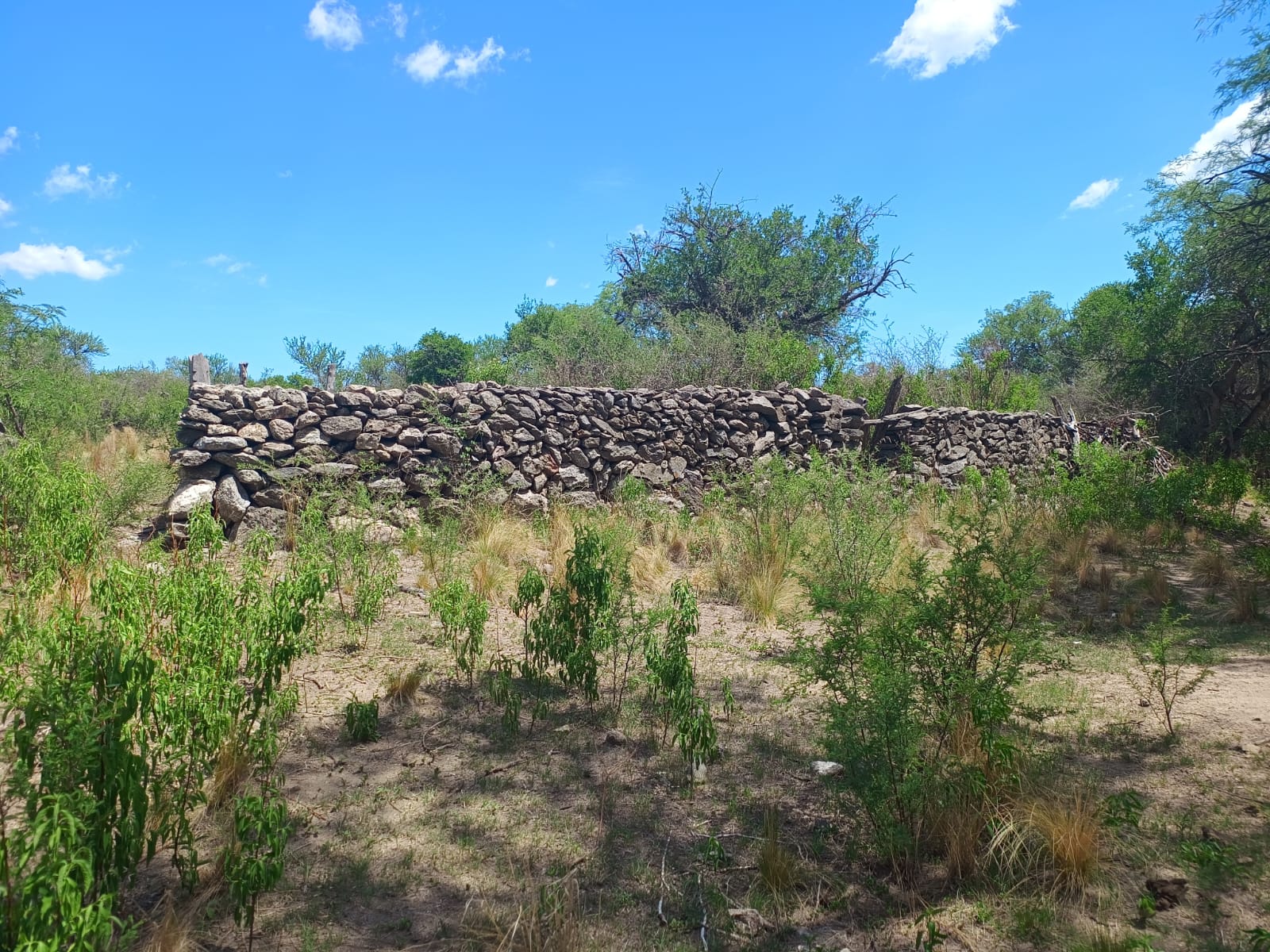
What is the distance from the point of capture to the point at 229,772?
3.40 m

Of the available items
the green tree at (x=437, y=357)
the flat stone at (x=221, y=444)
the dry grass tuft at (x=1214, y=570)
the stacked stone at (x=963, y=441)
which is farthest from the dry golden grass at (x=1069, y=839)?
the green tree at (x=437, y=357)

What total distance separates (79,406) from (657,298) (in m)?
15.8

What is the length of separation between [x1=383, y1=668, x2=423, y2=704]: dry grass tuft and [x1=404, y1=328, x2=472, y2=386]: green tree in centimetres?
2447

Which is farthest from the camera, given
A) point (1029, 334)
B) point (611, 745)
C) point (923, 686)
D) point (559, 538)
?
point (1029, 334)

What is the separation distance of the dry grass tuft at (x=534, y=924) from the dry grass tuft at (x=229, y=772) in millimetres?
1285

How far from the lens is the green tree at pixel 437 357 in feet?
93.8

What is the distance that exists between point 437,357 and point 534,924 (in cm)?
2769

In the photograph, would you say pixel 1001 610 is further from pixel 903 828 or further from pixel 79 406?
pixel 79 406

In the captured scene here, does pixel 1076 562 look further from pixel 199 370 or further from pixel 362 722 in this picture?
pixel 199 370

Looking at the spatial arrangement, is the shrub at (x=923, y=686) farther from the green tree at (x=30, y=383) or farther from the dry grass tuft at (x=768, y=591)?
the green tree at (x=30, y=383)

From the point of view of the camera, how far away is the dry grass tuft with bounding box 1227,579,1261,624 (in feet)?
→ 21.9

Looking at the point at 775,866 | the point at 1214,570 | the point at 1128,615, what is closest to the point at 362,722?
the point at 775,866

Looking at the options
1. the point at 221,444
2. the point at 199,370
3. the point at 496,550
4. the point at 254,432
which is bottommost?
the point at 496,550

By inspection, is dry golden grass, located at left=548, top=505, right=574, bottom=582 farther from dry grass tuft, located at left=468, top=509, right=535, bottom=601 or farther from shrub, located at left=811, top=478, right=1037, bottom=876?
shrub, located at left=811, top=478, right=1037, bottom=876
